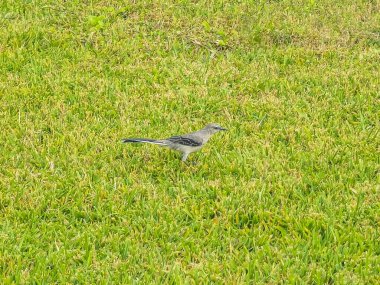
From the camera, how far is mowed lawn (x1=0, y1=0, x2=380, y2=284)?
592cm

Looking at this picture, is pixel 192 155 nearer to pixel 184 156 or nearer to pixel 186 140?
pixel 184 156

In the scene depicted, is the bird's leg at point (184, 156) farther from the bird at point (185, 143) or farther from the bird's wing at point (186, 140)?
the bird's wing at point (186, 140)

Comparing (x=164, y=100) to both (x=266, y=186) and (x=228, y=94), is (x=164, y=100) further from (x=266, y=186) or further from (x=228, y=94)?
(x=266, y=186)

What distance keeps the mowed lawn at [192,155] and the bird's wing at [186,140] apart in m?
0.30

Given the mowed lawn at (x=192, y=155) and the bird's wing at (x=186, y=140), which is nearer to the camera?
the mowed lawn at (x=192, y=155)

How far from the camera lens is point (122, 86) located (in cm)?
968

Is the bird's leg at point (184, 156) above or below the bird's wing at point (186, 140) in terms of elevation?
below

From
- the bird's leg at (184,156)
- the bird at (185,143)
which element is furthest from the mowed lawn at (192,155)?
the bird at (185,143)

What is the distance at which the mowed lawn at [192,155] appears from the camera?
19.4ft

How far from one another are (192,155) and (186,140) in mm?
512

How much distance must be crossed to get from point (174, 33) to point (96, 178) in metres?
4.99

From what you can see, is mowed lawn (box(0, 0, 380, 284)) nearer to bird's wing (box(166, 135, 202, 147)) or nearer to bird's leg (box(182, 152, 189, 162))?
bird's leg (box(182, 152, 189, 162))

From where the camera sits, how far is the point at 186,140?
24.6 ft

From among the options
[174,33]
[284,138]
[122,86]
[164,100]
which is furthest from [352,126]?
[174,33]
